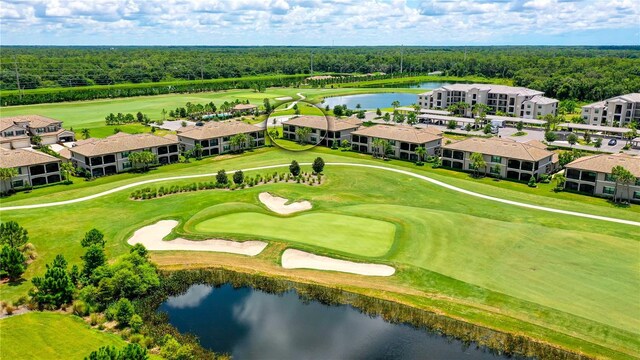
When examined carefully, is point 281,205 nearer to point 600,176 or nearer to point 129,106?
point 600,176

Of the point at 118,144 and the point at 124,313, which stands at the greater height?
the point at 118,144

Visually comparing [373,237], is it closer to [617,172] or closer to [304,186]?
[304,186]

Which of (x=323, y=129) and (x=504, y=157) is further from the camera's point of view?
(x=323, y=129)

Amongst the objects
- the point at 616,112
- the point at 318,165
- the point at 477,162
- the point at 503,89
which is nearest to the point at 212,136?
the point at 318,165

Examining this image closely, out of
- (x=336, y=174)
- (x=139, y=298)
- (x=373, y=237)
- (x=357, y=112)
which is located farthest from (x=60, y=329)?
(x=357, y=112)

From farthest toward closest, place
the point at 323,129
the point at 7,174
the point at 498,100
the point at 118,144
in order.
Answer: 1. the point at 498,100
2. the point at 323,129
3. the point at 118,144
4. the point at 7,174

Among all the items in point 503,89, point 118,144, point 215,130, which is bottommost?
point 118,144
